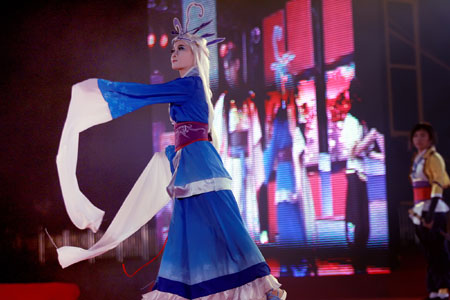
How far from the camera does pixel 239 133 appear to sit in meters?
4.83

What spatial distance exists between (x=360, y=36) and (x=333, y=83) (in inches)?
19.0

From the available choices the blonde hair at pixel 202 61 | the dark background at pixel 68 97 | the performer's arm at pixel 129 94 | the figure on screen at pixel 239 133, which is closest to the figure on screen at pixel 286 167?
the figure on screen at pixel 239 133

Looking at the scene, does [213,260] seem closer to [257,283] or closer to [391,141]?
[257,283]

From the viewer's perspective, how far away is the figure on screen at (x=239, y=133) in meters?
4.77

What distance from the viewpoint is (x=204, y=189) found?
7.44 feet

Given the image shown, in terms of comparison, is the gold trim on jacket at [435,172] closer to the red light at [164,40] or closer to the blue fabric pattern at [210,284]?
the blue fabric pattern at [210,284]

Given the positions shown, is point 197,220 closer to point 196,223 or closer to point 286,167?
point 196,223

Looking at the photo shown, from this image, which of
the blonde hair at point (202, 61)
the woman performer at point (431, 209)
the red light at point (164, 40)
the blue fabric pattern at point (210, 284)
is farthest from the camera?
the red light at point (164, 40)

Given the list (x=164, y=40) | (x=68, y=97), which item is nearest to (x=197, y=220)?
(x=164, y=40)

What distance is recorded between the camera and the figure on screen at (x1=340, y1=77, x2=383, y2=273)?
454cm

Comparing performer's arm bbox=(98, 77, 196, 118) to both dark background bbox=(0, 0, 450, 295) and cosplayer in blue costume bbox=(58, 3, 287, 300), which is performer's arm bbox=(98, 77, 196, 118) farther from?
dark background bbox=(0, 0, 450, 295)

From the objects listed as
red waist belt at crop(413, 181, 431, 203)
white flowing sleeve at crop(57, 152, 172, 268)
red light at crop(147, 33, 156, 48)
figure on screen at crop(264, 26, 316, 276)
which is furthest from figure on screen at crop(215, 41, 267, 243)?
white flowing sleeve at crop(57, 152, 172, 268)

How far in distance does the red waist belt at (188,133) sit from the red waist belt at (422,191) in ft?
7.89

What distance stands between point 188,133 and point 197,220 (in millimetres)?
395
